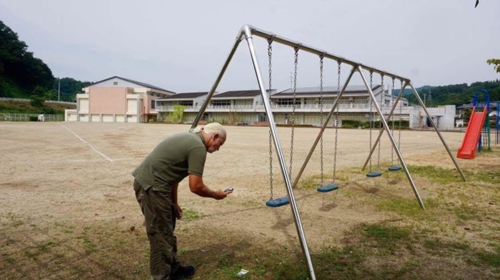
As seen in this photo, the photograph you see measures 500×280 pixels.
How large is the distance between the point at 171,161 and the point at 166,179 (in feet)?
0.59

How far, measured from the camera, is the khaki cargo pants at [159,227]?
Answer: 301cm

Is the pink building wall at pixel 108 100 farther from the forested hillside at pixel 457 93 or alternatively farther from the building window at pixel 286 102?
the forested hillside at pixel 457 93

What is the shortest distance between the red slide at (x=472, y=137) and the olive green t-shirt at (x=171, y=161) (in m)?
14.7

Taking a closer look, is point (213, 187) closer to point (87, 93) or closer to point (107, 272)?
point (107, 272)

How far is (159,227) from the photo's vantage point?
10.0ft

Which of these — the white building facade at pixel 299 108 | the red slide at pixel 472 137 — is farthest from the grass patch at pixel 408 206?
the white building facade at pixel 299 108

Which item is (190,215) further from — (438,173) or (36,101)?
(36,101)


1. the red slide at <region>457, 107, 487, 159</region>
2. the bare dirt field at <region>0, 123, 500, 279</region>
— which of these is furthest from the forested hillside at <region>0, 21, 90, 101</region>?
the red slide at <region>457, 107, 487, 159</region>

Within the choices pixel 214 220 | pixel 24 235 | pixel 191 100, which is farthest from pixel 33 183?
pixel 191 100

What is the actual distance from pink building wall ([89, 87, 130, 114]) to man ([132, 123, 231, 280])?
77.0 metres

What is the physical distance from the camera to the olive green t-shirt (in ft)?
9.58

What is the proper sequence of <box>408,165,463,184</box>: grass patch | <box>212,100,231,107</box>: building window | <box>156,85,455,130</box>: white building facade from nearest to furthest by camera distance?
<box>408,165,463,184</box>: grass patch < <box>156,85,455,130</box>: white building facade < <box>212,100,231,107</box>: building window

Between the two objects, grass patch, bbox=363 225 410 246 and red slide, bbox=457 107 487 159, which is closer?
grass patch, bbox=363 225 410 246

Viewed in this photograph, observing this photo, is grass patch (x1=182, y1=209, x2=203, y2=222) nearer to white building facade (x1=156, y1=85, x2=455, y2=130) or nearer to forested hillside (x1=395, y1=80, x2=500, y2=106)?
white building facade (x1=156, y1=85, x2=455, y2=130)
